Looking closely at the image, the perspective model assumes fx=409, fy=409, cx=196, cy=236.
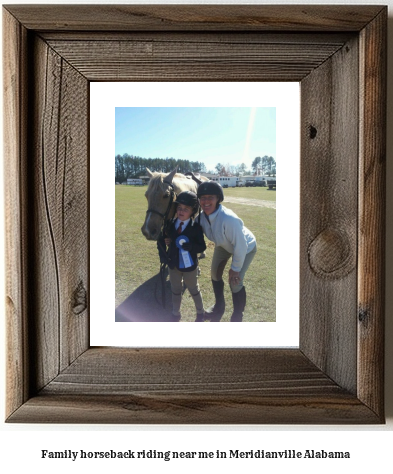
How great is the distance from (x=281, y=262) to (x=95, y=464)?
326mm

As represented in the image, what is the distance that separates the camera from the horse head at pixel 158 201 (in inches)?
18.5

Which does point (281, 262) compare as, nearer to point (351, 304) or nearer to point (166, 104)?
point (351, 304)

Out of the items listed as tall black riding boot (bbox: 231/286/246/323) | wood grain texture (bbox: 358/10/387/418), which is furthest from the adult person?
wood grain texture (bbox: 358/10/387/418)

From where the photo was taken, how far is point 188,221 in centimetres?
48

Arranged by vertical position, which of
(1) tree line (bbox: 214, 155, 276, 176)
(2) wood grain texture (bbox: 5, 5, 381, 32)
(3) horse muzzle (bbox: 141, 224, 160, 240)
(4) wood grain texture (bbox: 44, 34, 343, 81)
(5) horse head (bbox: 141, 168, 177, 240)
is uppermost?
(2) wood grain texture (bbox: 5, 5, 381, 32)

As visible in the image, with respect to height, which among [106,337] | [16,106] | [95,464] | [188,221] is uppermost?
[16,106]

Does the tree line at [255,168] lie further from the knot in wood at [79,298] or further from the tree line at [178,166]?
the knot in wood at [79,298]

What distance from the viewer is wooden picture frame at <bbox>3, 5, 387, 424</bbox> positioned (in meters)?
0.45

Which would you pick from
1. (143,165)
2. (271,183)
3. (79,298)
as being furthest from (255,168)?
(79,298)

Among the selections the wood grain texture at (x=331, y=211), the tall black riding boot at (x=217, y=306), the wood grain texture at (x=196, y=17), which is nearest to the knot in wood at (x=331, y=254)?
the wood grain texture at (x=331, y=211)

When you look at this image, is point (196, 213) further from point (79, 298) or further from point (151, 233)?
point (79, 298)

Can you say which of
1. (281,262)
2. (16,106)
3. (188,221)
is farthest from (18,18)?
(281,262)

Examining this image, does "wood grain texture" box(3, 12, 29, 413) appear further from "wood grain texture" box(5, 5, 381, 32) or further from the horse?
the horse

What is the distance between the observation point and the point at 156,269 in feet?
1.57
